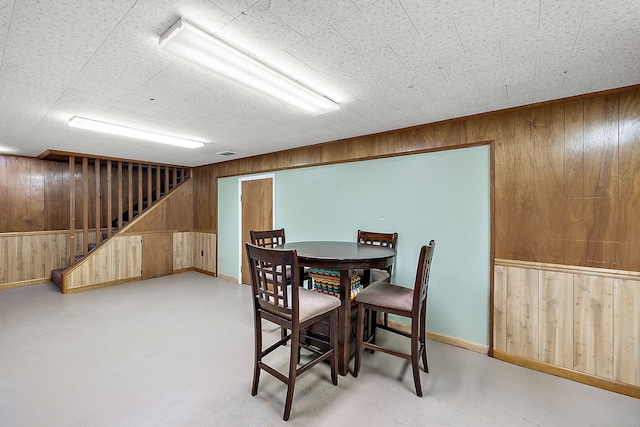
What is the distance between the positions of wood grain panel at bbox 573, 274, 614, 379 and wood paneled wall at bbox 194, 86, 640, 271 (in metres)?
0.17

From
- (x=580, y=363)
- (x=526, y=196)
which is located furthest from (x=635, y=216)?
(x=580, y=363)

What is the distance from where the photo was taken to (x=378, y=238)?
3262mm

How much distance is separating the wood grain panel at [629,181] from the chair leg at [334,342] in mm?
2248

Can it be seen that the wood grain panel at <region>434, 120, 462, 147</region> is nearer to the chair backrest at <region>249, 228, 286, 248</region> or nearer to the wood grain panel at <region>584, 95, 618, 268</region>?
the wood grain panel at <region>584, 95, 618, 268</region>

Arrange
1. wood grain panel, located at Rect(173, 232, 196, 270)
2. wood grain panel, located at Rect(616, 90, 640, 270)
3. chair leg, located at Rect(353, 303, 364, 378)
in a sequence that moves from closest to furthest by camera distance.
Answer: wood grain panel, located at Rect(616, 90, 640, 270) < chair leg, located at Rect(353, 303, 364, 378) < wood grain panel, located at Rect(173, 232, 196, 270)

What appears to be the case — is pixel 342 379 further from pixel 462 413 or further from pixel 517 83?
pixel 517 83

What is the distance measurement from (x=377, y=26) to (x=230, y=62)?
87 centimetres

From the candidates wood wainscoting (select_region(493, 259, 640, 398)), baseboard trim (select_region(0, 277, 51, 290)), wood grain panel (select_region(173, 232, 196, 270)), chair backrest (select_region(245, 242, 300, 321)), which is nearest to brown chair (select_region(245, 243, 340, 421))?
chair backrest (select_region(245, 242, 300, 321))

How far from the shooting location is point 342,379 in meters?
2.26

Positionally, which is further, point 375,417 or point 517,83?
point 517,83

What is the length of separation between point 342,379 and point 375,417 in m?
0.47

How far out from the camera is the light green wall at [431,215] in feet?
9.05

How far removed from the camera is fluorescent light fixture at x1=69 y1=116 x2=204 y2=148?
9.40 ft

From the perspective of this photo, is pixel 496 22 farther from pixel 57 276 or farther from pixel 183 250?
pixel 57 276
